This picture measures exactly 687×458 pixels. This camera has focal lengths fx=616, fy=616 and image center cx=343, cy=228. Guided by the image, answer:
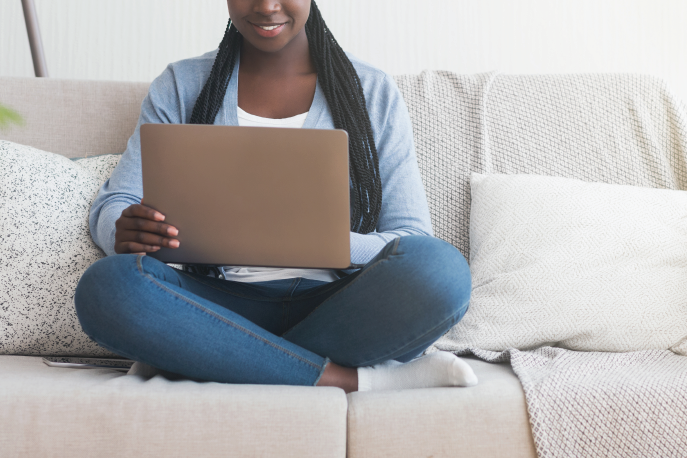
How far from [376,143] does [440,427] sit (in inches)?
24.9

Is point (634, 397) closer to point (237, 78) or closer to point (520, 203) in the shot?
point (520, 203)

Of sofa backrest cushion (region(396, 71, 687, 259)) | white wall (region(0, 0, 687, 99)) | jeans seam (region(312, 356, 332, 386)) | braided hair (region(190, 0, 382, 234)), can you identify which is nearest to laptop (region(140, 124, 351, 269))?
jeans seam (region(312, 356, 332, 386))

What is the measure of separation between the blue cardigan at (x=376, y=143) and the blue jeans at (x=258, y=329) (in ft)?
0.53

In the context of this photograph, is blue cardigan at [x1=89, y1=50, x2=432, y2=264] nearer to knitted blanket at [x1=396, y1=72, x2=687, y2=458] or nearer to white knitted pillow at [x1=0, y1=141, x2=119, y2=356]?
white knitted pillow at [x1=0, y1=141, x2=119, y2=356]

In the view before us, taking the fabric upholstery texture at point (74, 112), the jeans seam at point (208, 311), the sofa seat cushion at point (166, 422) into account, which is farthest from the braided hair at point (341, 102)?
the sofa seat cushion at point (166, 422)

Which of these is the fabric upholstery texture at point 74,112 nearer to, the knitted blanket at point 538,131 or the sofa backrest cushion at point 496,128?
the sofa backrest cushion at point 496,128

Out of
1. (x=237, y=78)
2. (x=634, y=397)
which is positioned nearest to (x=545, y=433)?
(x=634, y=397)

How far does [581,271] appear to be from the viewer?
116 cm

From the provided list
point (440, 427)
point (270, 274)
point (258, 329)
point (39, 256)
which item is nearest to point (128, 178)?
point (39, 256)

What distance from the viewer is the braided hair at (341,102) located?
1.20m

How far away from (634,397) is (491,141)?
710 millimetres

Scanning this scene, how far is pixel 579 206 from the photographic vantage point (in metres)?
1.21

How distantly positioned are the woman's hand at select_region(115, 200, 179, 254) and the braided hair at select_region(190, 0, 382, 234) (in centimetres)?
37

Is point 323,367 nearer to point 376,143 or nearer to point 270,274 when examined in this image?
point 270,274
